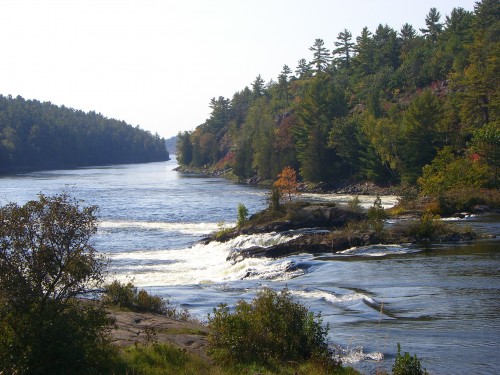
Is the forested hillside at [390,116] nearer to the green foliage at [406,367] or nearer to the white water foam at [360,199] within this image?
the white water foam at [360,199]

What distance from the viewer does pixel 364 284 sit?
26938mm

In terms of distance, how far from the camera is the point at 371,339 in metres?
18.2

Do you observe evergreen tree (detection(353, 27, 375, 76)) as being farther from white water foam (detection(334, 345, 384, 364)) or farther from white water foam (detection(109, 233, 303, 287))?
white water foam (detection(334, 345, 384, 364))

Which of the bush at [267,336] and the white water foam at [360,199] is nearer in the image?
the bush at [267,336]

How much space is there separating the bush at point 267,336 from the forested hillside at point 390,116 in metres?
45.1

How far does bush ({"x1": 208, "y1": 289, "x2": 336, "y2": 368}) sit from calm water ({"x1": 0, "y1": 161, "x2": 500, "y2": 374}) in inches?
62.9

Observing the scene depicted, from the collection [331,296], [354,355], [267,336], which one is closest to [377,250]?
[331,296]

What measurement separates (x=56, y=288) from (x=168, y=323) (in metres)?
4.84

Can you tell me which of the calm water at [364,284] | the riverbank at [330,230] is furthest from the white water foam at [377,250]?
the riverbank at [330,230]

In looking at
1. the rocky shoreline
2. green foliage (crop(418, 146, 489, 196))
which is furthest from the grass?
the rocky shoreline

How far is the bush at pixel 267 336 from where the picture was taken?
14.7m

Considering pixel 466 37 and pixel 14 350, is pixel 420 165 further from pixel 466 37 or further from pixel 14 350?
pixel 14 350

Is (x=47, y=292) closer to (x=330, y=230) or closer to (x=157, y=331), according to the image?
(x=157, y=331)

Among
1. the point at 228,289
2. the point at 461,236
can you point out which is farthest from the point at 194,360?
the point at 461,236
